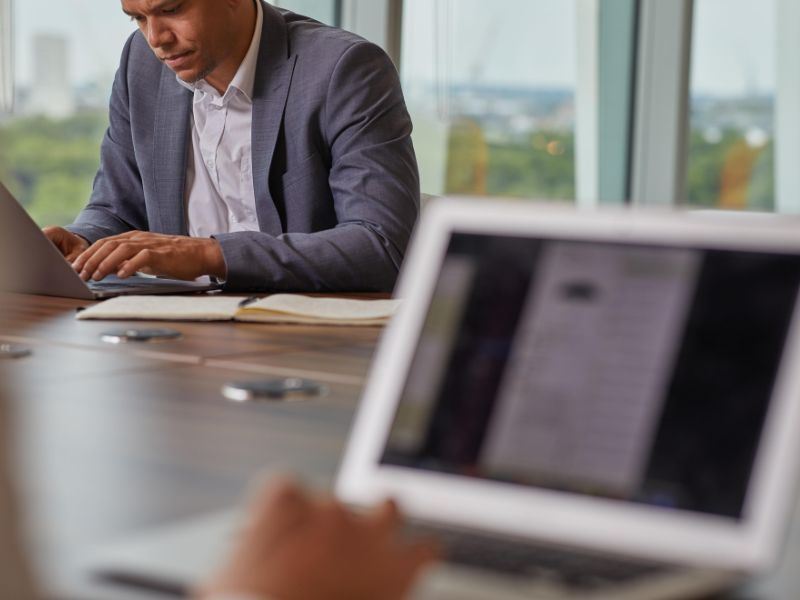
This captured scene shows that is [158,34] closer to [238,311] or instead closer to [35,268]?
[35,268]

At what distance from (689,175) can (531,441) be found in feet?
20.7

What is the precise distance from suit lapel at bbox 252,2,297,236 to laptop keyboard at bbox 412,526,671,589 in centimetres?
185

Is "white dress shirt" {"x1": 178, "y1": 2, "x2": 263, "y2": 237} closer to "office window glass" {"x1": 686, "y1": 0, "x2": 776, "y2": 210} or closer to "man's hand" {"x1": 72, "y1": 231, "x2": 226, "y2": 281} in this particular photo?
"man's hand" {"x1": 72, "y1": 231, "x2": 226, "y2": 281}

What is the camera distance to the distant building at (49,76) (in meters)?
3.97

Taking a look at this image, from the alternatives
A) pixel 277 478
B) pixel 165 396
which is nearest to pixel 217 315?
pixel 165 396

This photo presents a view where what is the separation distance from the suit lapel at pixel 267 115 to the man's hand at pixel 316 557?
192 centimetres

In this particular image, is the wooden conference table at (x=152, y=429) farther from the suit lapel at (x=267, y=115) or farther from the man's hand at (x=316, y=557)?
the suit lapel at (x=267, y=115)

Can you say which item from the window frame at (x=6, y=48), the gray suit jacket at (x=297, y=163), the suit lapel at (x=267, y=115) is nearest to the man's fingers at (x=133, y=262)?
the gray suit jacket at (x=297, y=163)

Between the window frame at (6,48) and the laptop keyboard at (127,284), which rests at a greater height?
the window frame at (6,48)

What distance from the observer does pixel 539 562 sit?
0.59 meters

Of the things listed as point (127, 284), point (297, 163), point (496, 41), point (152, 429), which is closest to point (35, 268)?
point (127, 284)

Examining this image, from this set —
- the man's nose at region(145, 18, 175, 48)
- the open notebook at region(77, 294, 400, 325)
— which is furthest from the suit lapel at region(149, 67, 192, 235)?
the open notebook at region(77, 294, 400, 325)

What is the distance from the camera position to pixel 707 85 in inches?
259

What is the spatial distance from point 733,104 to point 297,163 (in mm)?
4605
